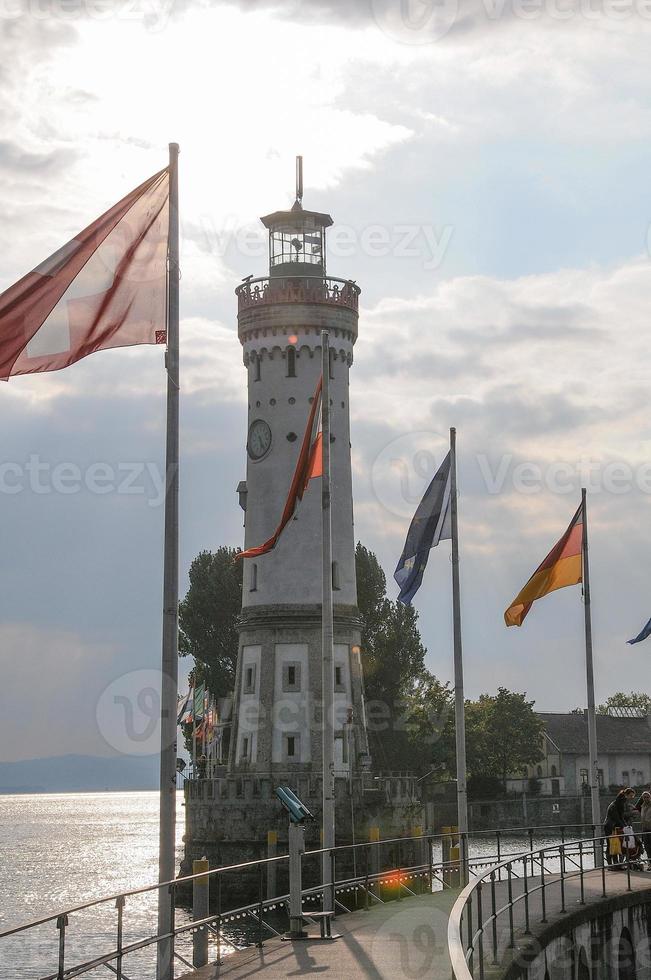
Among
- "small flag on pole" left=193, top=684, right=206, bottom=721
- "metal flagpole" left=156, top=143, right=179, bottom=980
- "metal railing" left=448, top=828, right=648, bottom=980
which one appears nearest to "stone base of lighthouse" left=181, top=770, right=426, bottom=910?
"small flag on pole" left=193, top=684, right=206, bottom=721

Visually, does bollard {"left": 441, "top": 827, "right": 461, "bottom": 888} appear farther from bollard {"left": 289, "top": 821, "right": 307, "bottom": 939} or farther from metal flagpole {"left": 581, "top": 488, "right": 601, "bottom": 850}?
bollard {"left": 289, "top": 821, "right": 307, "bottom": 939}

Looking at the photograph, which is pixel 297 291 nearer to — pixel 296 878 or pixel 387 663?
pixel 387 663

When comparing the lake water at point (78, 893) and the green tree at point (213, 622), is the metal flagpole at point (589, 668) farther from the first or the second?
the green tree at point (213, 622)

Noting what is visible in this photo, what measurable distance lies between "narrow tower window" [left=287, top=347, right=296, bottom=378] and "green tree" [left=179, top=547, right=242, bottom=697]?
22.3m

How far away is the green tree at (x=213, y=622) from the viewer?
93812mm

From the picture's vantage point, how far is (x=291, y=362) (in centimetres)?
7394

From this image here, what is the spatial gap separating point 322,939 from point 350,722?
48047 mm

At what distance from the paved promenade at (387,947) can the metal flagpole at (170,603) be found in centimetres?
145

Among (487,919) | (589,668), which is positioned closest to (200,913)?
(487,919)

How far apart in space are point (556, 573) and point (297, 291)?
3816 cm

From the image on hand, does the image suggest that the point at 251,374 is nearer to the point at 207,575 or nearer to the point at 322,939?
the point at 207,575

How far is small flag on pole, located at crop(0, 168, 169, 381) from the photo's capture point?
2033 centimetres

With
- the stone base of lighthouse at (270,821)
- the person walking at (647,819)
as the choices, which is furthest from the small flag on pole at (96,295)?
the stone base of lighthouse at (270,821)

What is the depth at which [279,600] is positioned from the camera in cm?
7156
